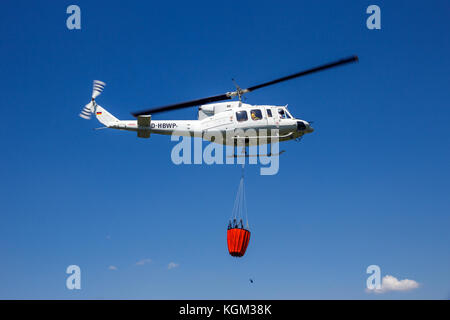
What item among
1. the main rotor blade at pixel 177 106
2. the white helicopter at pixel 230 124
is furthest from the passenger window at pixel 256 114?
the main rotor blade at pixel 177 106

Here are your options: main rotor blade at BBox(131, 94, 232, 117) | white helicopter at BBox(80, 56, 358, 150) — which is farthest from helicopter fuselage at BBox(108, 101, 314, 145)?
main rotor blade at BBox(131, 94, 232, 117)

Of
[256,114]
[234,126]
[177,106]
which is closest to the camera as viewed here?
[177,106]

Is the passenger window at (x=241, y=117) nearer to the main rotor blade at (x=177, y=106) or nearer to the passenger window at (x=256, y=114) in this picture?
the passenger window at (x=256, y=114)

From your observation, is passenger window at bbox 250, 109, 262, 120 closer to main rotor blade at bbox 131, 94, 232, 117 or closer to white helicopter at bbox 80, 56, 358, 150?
white helicopter at bbox 80, 56, 358, 150

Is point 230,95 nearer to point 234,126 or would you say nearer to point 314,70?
point 234,126

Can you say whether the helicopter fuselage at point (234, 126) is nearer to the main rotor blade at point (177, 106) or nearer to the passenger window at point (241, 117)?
the passenger window at point (241, 117)

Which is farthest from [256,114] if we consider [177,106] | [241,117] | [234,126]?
[177,106]

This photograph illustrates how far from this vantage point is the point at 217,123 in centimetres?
3638

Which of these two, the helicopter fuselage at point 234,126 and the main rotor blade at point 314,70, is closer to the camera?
the main rotor blade at point 314,70

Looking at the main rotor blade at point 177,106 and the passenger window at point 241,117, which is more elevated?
the passenger window at point 241,117
